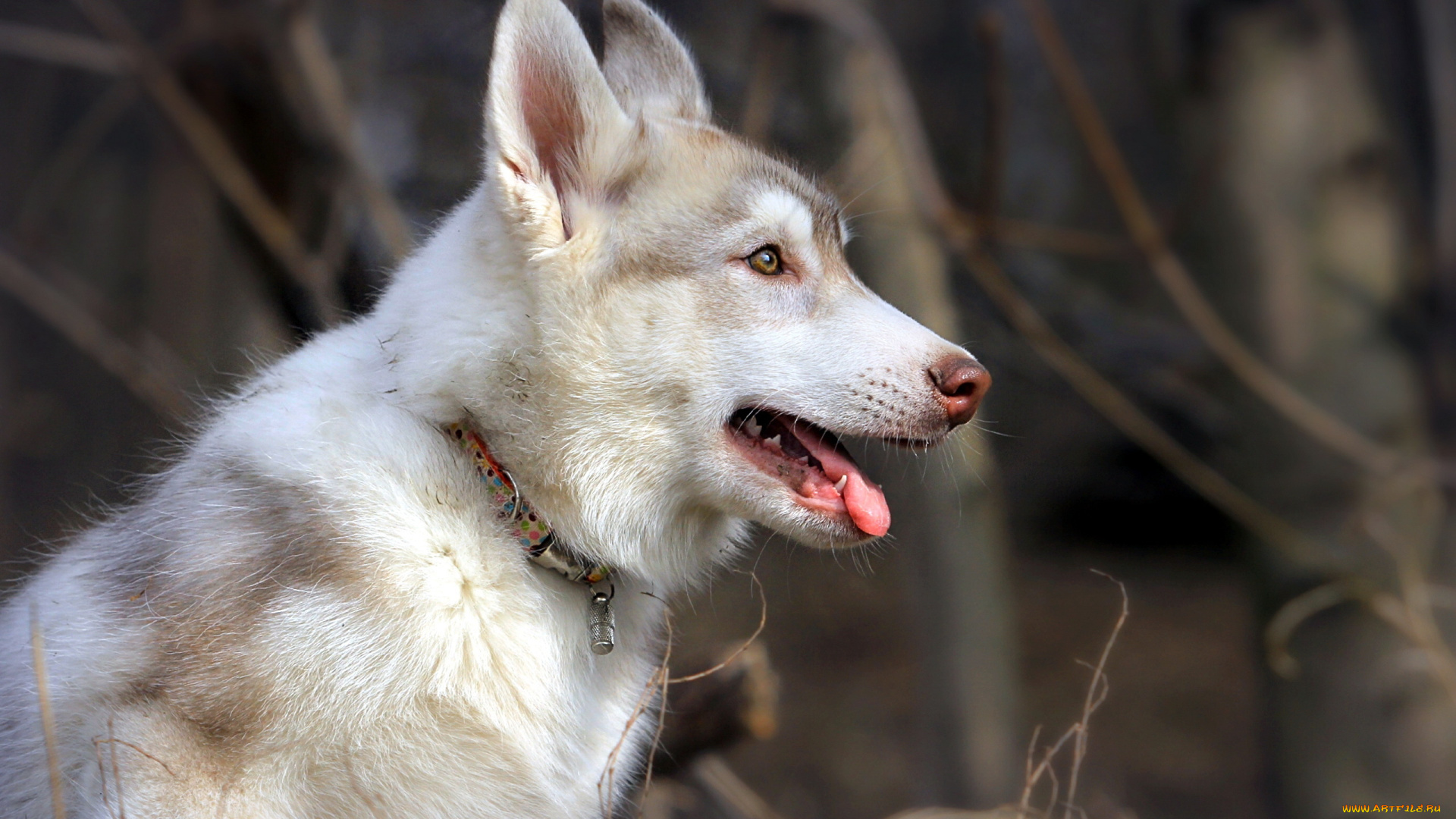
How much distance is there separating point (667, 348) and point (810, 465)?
39cm

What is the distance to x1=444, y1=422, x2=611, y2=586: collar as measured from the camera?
7.43 ft

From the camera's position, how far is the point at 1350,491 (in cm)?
559

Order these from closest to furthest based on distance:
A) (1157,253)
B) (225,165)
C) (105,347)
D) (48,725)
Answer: (48,725), (1157,253), (225,165), (105,347)

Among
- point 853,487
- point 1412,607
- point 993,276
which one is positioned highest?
point 853,487

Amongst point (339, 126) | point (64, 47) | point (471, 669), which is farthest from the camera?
point (64, 47)

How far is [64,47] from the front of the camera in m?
5.26

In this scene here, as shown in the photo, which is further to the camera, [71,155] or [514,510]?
[71,155]

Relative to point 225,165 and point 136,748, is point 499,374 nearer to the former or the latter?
point 136,748

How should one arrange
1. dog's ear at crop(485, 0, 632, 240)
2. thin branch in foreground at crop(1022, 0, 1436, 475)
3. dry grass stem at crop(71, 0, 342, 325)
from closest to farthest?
1. dog's ear at crop(485, 0, 632, 240)
2. thin branch in foreground at crop(1022, 0, 1436, 475)
3. dry grass stem at crop(71, 0, 342, 325)

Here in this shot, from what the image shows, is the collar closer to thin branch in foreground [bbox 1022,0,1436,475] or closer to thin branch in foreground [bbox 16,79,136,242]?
thin branch in foreground [bbox 1022,0,1436,475]

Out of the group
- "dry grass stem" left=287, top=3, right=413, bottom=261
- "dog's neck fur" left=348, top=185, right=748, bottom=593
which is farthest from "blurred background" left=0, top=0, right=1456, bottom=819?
"dog's neck fur" left=348, top=185, right=748, bottom=593

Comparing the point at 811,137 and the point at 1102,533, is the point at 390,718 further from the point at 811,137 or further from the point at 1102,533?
the point at 1102,533

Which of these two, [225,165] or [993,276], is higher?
[225,165]

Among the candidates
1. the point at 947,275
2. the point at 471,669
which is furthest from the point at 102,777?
the point at 947,275
